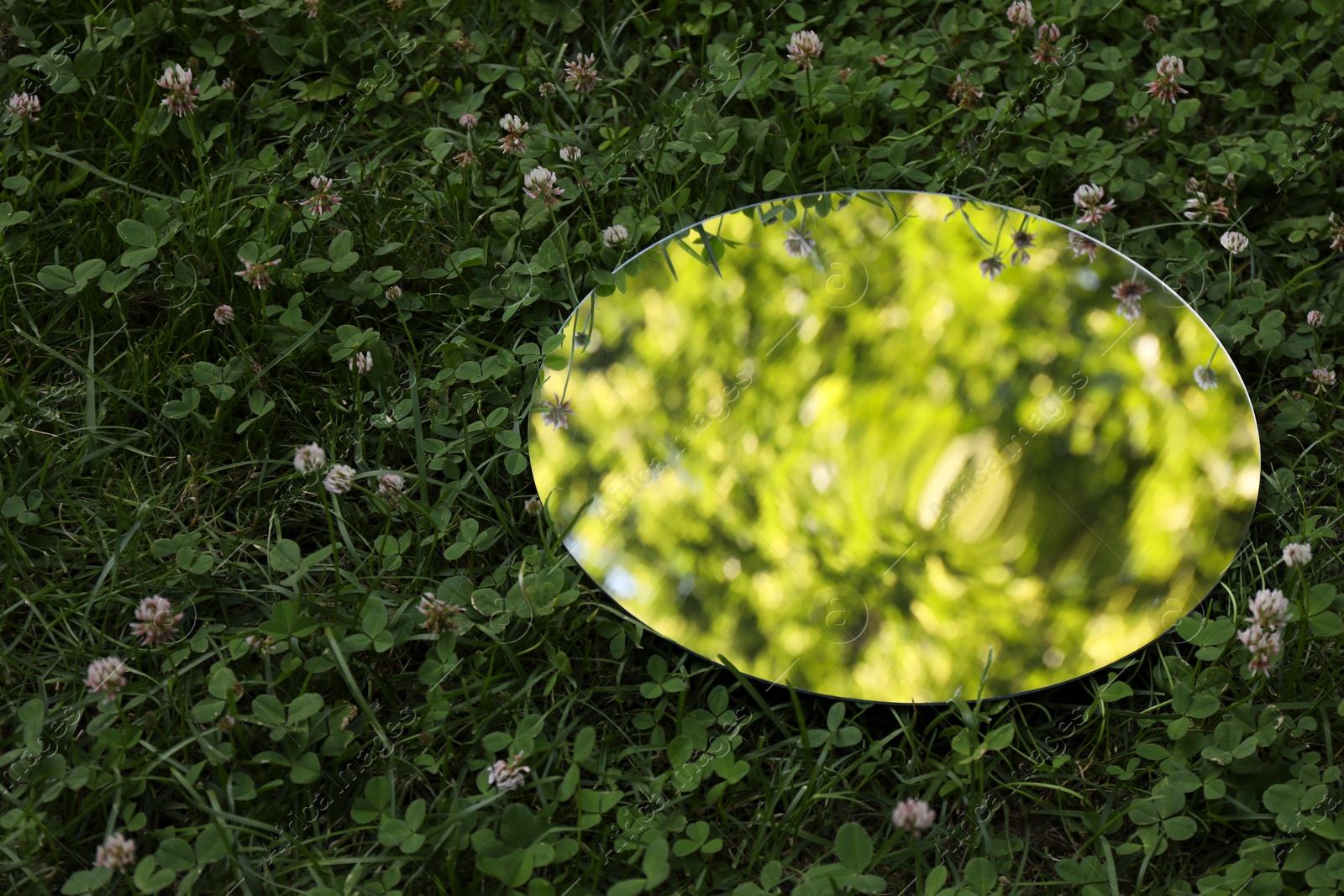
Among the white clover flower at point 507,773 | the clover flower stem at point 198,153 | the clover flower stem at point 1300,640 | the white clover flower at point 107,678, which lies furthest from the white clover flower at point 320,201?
the clover flower stem at point 1300,640

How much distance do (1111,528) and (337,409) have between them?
170 cm

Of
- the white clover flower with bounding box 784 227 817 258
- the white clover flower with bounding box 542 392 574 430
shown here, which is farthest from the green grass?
the white clover flower with bounding box 784 227 817 258

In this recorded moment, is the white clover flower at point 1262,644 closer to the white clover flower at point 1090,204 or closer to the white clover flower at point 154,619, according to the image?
the white clover flower at point 1090,204

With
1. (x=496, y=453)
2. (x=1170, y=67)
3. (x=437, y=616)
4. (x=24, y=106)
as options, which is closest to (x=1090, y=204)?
(x=1170, y=67)

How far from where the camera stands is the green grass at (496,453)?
2.03 m

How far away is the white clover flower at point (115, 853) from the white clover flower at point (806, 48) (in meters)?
2.35

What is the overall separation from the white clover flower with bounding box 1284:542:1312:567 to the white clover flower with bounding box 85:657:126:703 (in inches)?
88.6

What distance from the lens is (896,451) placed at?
2256mm

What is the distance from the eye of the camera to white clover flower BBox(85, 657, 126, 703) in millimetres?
2035

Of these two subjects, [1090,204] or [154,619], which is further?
[1090,204]

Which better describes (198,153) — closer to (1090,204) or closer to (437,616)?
(437,616)

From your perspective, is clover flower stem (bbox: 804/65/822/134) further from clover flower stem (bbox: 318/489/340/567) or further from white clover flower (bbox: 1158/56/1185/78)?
clover flower stem (bbox: 318/489/340/567)

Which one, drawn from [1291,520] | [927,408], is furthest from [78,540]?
[1291,520]

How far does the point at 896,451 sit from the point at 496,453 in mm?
882
